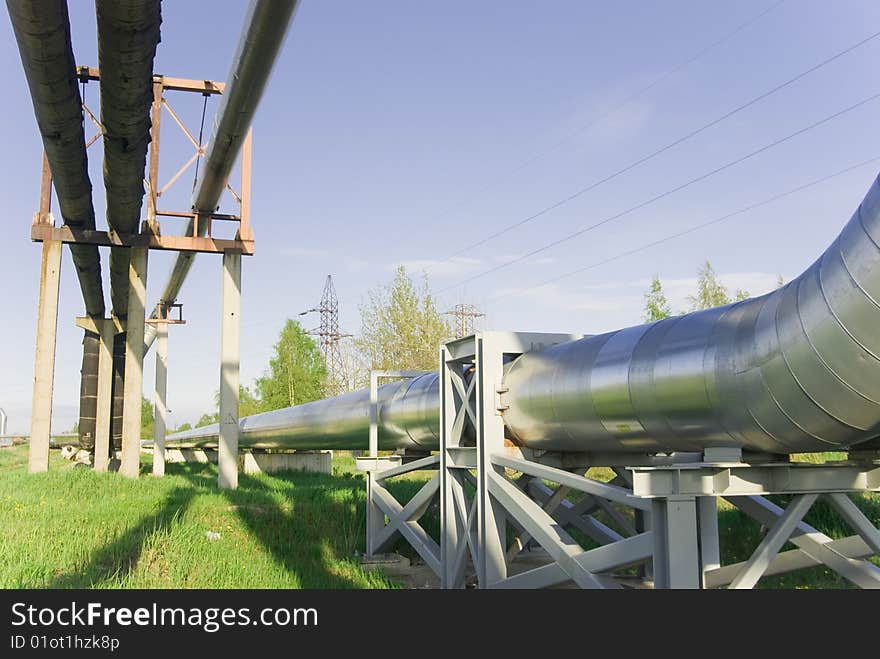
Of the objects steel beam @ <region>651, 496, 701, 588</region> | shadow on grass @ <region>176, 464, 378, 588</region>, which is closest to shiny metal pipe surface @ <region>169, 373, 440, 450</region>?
shadow on grass @ <region>176, 464, 378, 588</region>

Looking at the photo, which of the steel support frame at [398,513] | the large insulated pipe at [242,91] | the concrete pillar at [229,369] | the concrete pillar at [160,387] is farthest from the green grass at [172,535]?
the concrete pillar at [160,387]

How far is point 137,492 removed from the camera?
11.6m

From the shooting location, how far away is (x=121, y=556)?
768cm

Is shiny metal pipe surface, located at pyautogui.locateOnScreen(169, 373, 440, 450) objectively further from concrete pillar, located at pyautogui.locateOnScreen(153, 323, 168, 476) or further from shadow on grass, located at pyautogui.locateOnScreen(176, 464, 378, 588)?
concrete pillar, located at pyautogui.locateOnScreen(153, 323, 168, 476)

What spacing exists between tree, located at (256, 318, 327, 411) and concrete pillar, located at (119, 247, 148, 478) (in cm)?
2362

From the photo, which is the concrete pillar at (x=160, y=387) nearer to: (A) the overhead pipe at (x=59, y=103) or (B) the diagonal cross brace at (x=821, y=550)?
(A) the overhead pipe at (x=59, y=103)

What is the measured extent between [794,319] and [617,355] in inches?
59.6

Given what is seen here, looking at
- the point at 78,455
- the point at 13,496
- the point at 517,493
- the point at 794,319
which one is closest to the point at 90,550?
the point at 13,496

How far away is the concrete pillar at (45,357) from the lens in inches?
518

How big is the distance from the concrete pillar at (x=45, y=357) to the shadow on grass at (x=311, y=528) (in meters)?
3.48

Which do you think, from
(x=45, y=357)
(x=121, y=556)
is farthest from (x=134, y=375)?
(x=121, y=556)

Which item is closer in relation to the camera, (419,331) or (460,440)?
(460,440)

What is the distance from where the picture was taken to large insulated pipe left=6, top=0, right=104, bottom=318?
26.0 ft

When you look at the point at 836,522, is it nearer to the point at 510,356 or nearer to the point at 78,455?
the point at 510,356
